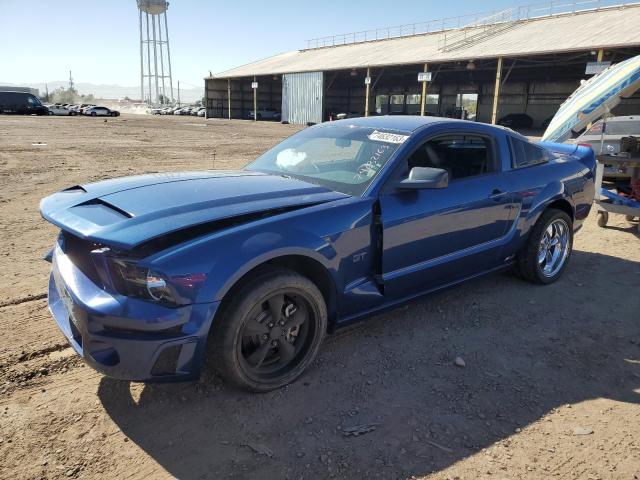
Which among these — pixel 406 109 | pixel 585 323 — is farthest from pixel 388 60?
pixel 585 323

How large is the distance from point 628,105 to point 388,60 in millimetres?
16388

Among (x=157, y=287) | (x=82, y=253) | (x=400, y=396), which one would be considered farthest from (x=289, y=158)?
(x=400, y=396)

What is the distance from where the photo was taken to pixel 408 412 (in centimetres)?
274

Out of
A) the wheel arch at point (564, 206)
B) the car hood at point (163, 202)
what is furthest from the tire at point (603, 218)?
the car hood at point (163, 202)

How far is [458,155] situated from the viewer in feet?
12.9

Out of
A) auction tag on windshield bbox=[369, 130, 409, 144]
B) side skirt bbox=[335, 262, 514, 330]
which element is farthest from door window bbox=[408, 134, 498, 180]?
side skirt bbox=[335, 262, 514, 330]

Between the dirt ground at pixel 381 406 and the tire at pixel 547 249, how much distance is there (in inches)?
Answer: 16.1

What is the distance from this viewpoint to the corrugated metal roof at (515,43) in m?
24.7

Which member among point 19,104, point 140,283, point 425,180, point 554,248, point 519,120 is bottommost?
point 554,248

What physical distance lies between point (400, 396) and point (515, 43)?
1236 inches

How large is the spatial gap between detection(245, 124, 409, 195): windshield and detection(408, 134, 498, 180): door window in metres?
0.24

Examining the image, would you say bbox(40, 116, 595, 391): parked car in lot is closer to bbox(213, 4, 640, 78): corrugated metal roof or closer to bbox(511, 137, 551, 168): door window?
bbox(511, 137, 551, 168): door window

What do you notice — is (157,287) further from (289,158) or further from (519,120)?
(519,120)

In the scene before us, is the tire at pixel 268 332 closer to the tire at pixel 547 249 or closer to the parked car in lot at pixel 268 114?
the tire at pixel 547 249
